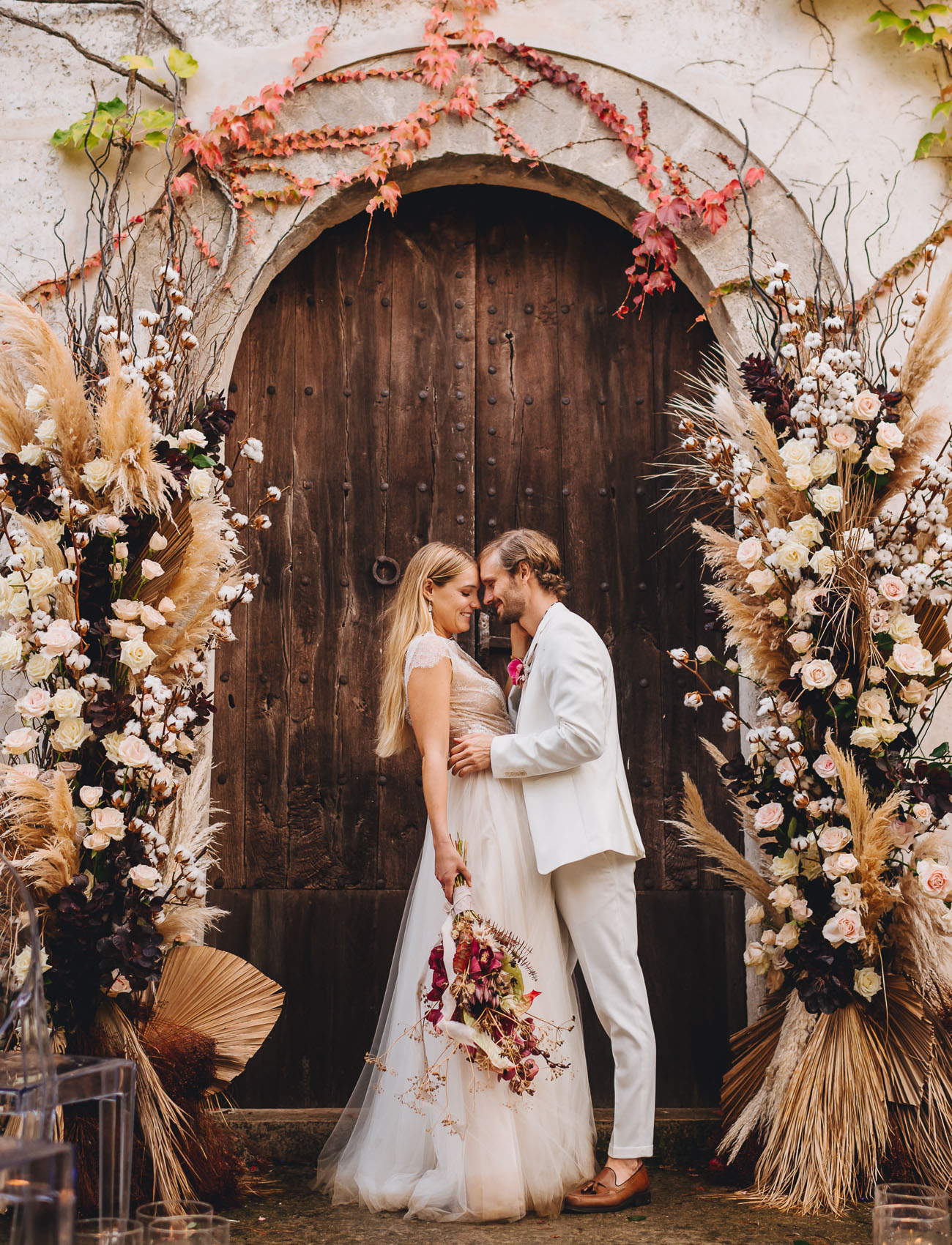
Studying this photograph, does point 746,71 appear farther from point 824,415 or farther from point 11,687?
point 11,687

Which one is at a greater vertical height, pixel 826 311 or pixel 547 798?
pixel 826 311


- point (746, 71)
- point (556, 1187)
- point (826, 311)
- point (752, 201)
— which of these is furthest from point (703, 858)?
point (746, 71)

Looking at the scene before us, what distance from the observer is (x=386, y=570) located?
4027 mm

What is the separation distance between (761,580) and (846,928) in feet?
3.12

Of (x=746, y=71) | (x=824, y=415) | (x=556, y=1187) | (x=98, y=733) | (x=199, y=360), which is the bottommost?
(x=556, y=1187)

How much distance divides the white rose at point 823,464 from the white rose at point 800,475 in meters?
0.03

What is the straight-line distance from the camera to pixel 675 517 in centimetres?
407

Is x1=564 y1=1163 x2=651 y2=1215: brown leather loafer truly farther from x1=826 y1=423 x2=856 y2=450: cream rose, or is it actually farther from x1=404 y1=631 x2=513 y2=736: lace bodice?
x1=826 y1=423 x2=856 y2=450: cream rose

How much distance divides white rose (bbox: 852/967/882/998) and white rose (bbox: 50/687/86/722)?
86.6 inches

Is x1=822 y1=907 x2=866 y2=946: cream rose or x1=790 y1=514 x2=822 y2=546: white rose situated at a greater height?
x1=790 y1=514 x2=822 y2=546: white rose

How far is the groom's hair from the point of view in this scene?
3359 mm

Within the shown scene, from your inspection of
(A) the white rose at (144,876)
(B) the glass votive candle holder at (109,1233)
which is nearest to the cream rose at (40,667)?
(A) the white rose at (144,876)

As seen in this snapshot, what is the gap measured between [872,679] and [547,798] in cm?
95

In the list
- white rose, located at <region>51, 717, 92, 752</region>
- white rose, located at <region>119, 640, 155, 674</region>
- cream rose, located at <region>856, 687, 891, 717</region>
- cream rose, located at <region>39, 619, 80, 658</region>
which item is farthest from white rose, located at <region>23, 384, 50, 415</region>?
cream rose, located at <region>856, 687, 891, 717</region>
